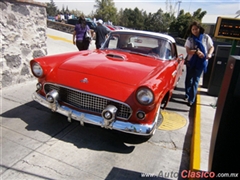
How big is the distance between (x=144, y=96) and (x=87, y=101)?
31.0 inches

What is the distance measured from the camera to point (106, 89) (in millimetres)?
2639

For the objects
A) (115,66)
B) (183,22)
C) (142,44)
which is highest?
(183,22)

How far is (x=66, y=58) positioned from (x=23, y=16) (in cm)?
193

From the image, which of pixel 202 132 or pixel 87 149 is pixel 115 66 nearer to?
pixel 87 149

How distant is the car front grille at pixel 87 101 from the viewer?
2.63m

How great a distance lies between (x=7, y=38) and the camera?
419 cm

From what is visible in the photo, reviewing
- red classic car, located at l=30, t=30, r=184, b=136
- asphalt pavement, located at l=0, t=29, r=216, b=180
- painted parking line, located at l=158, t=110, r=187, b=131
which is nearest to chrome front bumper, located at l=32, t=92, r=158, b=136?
red classic car, located at l=30, t=30, r=184, b=136

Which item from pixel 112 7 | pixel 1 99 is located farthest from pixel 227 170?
pixel 112 7

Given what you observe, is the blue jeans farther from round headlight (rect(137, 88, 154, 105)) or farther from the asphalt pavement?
round headlight (rect(137, 88, 154, 105))

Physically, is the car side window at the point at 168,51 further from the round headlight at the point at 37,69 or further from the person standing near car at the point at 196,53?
the round headlight at the point at 37,69

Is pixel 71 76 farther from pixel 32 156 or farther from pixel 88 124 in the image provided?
pixel 32 156

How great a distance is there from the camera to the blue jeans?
14.1ft

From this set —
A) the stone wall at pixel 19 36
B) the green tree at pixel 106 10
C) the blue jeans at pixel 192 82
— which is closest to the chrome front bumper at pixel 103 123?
the blue jeans at pixel 192 82

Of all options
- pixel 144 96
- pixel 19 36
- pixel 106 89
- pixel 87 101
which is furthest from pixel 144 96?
pixel 19 36
